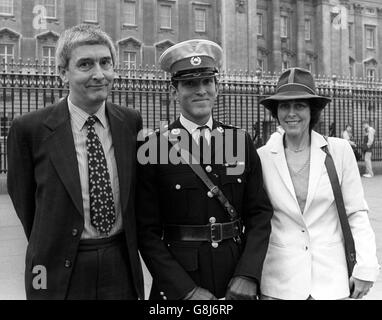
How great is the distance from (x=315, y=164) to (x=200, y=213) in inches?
27.3

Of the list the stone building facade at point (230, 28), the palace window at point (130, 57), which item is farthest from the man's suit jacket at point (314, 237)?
the palace window at point (130, 57)

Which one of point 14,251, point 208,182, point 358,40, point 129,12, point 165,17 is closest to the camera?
point 208,182

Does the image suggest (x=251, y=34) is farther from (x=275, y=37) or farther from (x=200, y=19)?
(x=275, y=37)

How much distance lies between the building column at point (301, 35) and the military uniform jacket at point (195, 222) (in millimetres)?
43976

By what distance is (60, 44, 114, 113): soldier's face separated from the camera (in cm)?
258

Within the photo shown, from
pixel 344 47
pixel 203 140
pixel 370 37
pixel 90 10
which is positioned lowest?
pixel 203 140

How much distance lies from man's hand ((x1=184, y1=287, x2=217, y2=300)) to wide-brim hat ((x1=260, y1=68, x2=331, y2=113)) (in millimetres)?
1099

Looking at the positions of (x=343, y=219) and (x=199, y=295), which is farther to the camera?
(x=343, y=219)

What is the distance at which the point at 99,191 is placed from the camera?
2.61 metres

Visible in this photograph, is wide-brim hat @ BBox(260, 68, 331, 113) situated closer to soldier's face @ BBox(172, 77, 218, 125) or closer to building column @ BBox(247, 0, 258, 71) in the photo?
soldier's face @ BBox(172, 77, 218, 125)

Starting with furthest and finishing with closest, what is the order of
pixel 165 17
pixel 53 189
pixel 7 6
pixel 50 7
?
pixel 165 17 < pixel 50 7 < pixel 7 6 < pixel 53 189

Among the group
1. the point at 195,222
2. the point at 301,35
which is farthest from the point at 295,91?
the point at 301,35

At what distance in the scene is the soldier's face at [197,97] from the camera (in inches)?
107

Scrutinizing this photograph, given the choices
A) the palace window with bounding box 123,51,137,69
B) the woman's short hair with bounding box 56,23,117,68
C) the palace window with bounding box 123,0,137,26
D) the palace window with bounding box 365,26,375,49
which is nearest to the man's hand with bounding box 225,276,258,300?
the woman's short hair with bounding box 56,23,117,68
